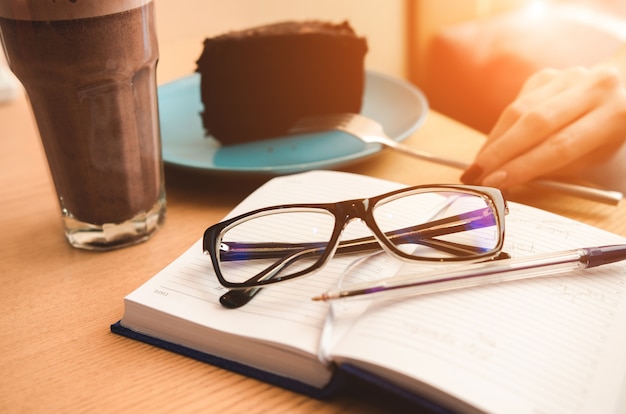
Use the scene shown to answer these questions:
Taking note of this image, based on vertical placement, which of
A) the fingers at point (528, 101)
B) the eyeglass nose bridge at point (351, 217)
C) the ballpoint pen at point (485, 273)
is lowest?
the ballpoint pen at point (485, 273)

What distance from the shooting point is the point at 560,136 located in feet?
2.12

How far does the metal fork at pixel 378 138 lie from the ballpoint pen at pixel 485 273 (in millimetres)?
168

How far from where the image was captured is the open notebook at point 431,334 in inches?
15.1

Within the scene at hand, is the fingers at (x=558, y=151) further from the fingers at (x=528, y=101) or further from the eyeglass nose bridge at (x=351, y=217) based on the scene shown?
the eyeglass nose bridge at (x=351, y=217)

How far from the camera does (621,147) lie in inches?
26.4

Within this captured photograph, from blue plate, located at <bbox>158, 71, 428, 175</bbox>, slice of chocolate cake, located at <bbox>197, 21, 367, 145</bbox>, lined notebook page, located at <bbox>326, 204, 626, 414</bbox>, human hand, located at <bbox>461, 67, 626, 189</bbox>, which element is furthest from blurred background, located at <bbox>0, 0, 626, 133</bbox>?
lined notebook page, located at <bbox>326, 204, 626, 414</bbox>

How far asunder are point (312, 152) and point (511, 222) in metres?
0.31

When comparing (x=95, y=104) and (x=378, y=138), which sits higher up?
(x=95, y=104)

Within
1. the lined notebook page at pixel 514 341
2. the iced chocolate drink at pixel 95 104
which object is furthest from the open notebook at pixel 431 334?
the iced chocolate drink at pixel 95 104

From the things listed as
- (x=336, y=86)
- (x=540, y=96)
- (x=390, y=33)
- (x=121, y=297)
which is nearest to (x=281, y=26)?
(x=336, y=86)

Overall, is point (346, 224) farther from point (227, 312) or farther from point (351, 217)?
point (227, 312)

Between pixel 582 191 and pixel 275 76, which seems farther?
pixel 275 76

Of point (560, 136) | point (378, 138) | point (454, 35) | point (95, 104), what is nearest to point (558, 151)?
point (560, 136)

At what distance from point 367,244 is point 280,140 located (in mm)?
351
